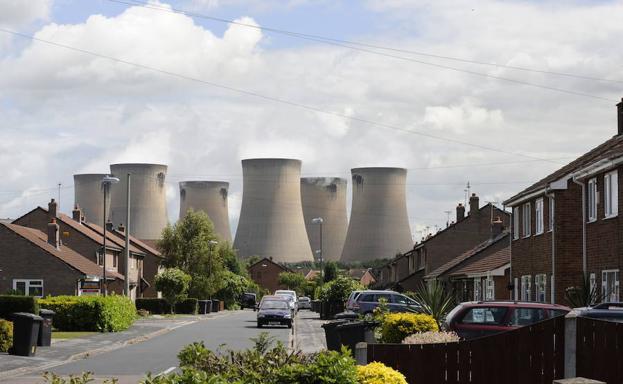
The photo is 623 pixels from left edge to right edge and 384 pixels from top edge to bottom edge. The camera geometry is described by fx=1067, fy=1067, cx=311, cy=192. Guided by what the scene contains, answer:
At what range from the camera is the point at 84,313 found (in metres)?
44.8

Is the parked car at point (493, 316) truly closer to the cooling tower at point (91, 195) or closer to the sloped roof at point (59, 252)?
the sloped roof at point (59, 252)

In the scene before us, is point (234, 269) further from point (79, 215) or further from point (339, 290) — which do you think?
point (339, 290)

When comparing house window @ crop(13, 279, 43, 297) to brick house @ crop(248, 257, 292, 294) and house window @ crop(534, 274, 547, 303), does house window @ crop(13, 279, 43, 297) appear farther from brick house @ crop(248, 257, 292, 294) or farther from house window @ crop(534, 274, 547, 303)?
brick house @ crop(248, 257, 292, 294)

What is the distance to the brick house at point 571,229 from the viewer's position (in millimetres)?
28688

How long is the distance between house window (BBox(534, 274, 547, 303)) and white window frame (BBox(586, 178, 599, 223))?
534 cm

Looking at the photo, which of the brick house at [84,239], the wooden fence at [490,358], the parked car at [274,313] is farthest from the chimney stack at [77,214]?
the wooden fence at [490,358]

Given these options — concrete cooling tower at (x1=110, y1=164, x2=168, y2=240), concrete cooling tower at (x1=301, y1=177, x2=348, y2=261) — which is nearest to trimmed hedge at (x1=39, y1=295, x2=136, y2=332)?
concrete cooling tower at (x1=110, y1=164, x2=168, y2=240)

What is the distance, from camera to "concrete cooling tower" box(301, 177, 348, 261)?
127375 millimetres

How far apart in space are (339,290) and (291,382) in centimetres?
5160

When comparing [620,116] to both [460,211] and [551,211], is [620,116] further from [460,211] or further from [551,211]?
[460,211]

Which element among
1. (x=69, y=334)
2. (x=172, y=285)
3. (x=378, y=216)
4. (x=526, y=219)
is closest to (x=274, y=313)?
(x=69, y=334)

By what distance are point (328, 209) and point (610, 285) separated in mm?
101602

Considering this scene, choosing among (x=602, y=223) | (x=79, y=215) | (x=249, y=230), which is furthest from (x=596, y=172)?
(x=249, y=230)

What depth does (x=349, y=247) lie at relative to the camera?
12062 cm
